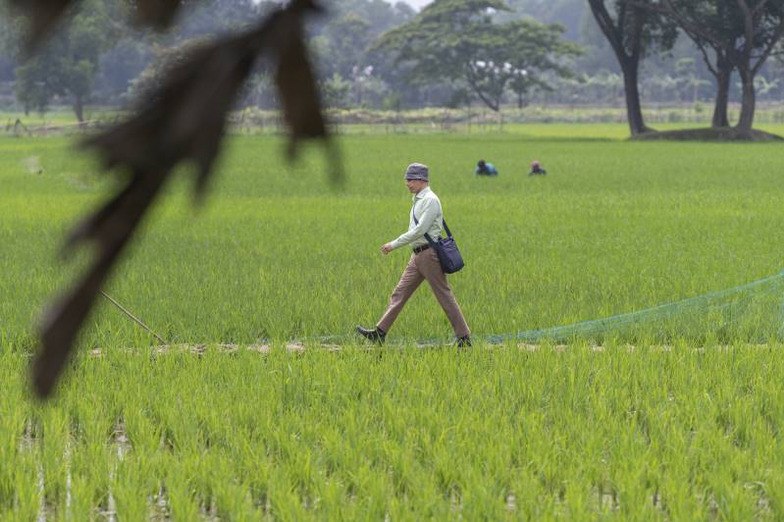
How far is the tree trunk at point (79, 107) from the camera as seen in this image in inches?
18.6

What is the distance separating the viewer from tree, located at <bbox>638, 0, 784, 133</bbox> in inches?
1483

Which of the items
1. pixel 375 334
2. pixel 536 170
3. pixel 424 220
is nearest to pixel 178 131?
pixel 424 220

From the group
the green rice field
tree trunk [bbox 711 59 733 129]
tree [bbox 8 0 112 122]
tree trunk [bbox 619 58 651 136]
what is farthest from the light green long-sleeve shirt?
tree trunk [bbox 619 58 651 136]

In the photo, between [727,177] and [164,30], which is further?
[727,177]

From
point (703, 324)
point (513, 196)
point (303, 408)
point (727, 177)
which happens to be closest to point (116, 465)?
point (303, 408)

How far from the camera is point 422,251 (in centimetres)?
687

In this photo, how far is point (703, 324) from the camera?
820cm

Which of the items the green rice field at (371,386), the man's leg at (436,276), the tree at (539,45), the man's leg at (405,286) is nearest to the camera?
the tree at (539,45)

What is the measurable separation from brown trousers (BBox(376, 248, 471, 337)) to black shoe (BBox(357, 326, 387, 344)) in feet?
0.37

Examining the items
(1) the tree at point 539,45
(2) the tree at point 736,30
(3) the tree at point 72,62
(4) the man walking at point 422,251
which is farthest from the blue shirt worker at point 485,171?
(3) the tree at point 72,62

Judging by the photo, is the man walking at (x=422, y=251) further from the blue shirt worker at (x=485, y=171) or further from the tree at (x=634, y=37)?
the tree at (x=634, y=37)

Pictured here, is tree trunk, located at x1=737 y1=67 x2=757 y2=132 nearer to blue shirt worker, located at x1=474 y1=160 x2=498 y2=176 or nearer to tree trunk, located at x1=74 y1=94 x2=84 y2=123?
blue shirt worker, located at x1=474 y1=160 x2=498 y2=176

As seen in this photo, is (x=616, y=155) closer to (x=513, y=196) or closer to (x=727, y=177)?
(x=727, y=177)

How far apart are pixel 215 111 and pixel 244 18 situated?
38 mm
